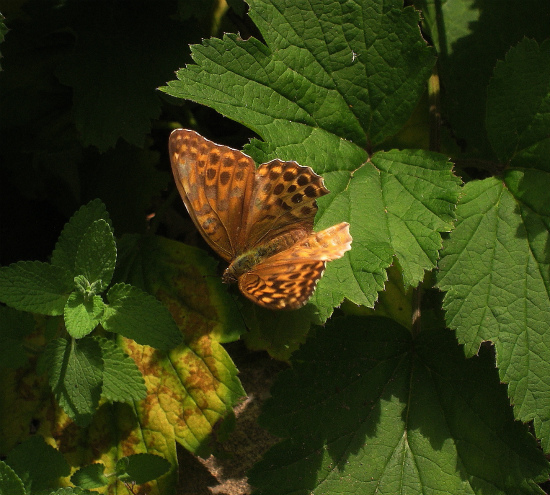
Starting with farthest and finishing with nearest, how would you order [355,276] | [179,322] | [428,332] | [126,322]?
[179,322] → [428,332] → [126,322] → [355,276]

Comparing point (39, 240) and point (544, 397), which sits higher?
point (544, 397)

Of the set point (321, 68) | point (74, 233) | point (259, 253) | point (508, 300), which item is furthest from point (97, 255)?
point (508, 300)

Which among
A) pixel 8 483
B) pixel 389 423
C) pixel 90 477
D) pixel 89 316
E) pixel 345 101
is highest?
pixel 345 101

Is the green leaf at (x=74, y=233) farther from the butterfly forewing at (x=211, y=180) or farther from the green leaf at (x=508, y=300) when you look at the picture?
the green leaf at (x=508, y=300)

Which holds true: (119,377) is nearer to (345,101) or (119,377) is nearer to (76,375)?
(76,375)

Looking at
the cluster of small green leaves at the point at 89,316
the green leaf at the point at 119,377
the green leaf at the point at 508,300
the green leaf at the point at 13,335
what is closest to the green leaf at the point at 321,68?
the green leaf at the point at 508,300

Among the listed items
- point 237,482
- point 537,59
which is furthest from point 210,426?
point 537,59

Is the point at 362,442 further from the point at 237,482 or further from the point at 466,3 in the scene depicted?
the point at 466,3
